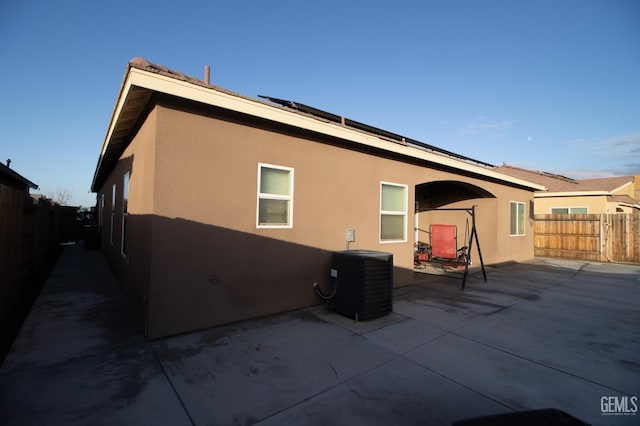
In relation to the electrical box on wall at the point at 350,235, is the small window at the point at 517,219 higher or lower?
higher

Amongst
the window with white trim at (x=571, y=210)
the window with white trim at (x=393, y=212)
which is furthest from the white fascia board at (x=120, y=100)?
the window with white trim at (x=571, y=210)

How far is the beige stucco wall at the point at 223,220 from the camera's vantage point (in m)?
3.76

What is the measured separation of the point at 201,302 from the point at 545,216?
16.6 m

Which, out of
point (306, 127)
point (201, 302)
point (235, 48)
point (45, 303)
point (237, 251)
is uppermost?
point (235, 48)

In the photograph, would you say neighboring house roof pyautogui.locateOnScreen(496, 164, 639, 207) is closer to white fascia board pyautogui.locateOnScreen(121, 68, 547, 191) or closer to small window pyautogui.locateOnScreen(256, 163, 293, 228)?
white fascia board pyautogui.locateOnScreen(121, 68, 547, 191)

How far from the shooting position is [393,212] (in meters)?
6.80

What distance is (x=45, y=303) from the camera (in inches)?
205

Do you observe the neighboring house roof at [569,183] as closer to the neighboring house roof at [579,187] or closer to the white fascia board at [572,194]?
the neighboring house roof at [579,187]

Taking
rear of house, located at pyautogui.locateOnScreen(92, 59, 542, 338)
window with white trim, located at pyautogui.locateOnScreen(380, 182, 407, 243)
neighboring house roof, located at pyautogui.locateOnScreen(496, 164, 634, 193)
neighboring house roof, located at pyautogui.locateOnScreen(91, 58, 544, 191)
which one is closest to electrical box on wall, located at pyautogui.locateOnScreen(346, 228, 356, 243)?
rear of house, located at pyautogui.locateOnScreen(92, 59, 542, 338)

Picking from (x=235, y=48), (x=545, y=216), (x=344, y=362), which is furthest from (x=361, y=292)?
(x=545, y=216)

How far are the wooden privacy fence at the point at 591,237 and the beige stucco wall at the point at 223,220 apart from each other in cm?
1330

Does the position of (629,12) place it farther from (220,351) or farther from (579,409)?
(220,351)

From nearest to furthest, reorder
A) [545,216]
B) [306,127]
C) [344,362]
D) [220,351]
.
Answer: [344,362] → [220,351] → [306,127] → [545,216]

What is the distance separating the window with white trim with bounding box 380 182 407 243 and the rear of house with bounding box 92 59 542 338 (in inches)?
1.8
